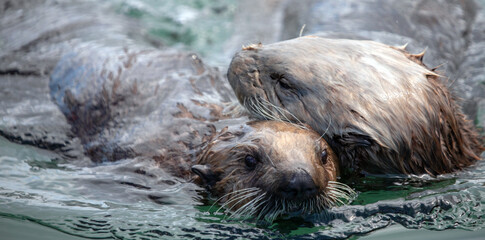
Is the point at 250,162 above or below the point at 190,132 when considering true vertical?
below

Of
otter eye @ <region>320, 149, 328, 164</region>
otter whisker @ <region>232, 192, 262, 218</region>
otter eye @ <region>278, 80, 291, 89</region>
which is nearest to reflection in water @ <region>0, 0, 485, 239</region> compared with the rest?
otter whisker @ <region>232, 192, 262, 218</region>

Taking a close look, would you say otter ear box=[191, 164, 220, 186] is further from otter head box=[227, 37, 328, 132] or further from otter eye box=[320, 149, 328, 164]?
otter eye box=[320, 149, 328, 164]

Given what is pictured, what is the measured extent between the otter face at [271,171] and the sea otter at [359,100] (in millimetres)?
168

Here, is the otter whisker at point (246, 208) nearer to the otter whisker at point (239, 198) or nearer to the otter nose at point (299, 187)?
the otter whisker at point (239, 198)

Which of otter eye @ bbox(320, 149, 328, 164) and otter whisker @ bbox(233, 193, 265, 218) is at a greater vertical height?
otter eye @ bbox(320, 149, 328, 164)

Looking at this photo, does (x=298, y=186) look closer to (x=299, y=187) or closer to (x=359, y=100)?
(x=299, y=187)

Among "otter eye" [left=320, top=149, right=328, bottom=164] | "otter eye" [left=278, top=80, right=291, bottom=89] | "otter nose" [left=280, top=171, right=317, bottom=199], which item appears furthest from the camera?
"otter eye" [left=278, top=80, right=291, bottom=89]

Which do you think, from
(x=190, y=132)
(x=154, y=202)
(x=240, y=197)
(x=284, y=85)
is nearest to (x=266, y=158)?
(x=240, y=197)

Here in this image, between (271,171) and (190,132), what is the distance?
1.11 meters

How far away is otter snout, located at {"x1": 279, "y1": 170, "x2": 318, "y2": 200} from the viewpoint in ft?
10.6

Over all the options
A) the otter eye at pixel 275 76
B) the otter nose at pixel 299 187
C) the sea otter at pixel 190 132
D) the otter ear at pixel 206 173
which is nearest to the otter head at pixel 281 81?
the otter eye at pixel 275 76

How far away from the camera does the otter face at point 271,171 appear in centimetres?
331

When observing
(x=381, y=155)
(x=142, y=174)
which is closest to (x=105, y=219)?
(x=142, y=174)

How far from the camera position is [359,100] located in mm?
3715
